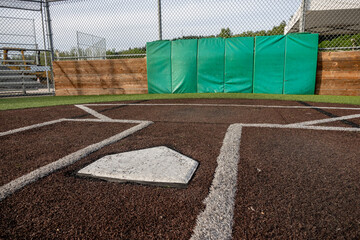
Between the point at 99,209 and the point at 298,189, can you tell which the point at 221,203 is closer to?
the point at 298,189

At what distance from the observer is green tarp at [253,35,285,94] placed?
23.5 ft

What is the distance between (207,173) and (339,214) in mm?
749

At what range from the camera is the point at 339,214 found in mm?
1128

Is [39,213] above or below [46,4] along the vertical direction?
below

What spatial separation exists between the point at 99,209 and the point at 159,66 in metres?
7.29

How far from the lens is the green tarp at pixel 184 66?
309 inches

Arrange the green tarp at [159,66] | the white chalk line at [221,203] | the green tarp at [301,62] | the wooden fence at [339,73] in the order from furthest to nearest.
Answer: the green tarp at [159,66] → the green tarp at [301,62] → the wooden fence at [339,73] → the white chalk line at [221,203]

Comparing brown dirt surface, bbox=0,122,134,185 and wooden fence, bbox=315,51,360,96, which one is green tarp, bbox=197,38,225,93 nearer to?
wooden fence, bbox=315,51,360,96

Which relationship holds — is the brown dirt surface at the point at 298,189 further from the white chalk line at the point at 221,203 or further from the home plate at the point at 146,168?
the home plate at the point at 146,168

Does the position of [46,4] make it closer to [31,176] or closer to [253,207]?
[31,176]

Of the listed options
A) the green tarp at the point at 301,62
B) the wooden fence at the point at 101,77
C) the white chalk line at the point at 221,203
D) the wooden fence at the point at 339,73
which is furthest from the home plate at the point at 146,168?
the wooden fence at the point at 339,73

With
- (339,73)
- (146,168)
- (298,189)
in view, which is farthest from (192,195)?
(339,73)

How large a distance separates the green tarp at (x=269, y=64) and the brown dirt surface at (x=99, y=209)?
21.0ft

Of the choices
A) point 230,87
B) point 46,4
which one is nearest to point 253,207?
point 230,87
